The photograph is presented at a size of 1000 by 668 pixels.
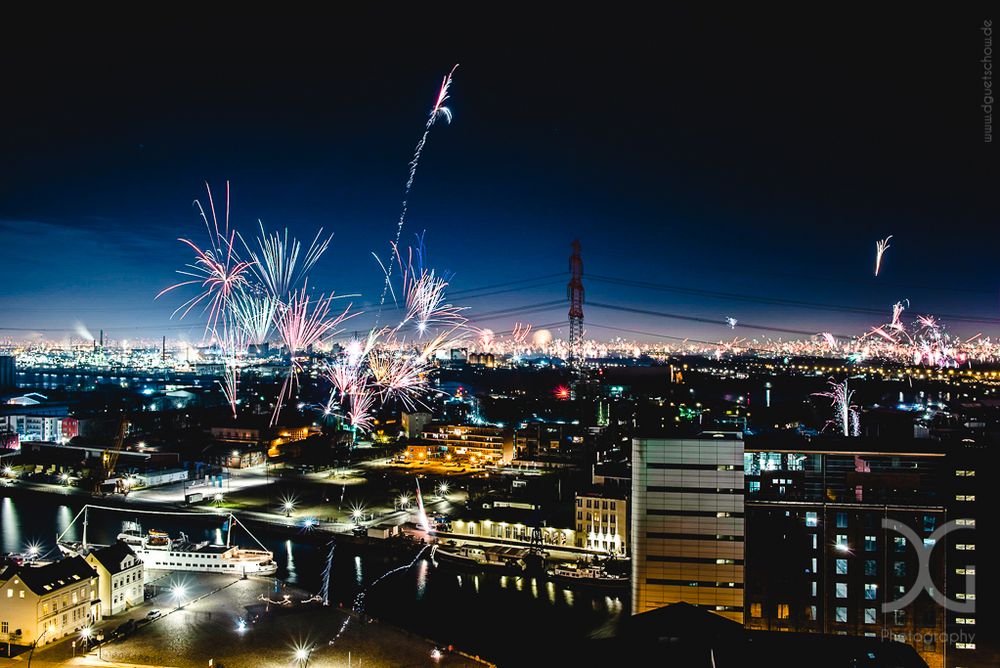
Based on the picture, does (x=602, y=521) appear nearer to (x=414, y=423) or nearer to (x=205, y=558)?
(x=205, y=558)

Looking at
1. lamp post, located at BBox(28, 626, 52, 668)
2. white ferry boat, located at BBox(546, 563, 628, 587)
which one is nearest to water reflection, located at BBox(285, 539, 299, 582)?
lamp post, located at BBox(28, 626, 52, 668)

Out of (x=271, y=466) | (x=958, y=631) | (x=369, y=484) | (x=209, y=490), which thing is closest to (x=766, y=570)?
(x=958, y=631)

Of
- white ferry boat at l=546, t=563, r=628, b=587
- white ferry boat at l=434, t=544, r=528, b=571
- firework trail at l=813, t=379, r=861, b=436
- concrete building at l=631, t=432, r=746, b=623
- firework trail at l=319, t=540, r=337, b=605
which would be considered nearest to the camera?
concrete building at l=631, t=432, r=746, b=623

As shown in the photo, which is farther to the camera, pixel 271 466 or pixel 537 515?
pixel 271 466

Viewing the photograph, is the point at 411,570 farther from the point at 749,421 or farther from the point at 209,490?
the point at 749,421

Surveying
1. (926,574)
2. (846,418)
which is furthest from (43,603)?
(846,418)

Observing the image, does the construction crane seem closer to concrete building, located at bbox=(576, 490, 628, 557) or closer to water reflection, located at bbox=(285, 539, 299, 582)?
water reflection, located at bbox=(285, 539, 299, 582)
